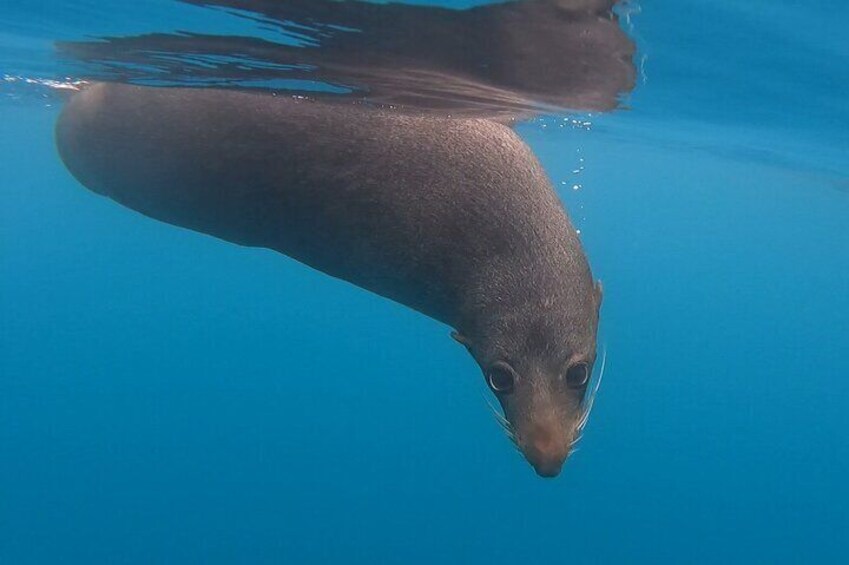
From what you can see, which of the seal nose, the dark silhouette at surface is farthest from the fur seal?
the dark silhouette at surface

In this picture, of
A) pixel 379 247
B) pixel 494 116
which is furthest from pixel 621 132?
pixel 379 247

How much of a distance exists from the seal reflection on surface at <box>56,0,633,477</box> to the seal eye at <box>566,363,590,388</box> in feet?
0.04

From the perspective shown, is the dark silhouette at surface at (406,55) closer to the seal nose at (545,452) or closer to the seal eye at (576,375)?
the seal eye at (576,375)

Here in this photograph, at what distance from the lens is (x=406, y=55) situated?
7.47 meters

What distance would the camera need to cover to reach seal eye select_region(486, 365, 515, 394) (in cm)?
444

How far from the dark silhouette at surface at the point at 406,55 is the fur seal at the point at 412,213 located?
0.68 m

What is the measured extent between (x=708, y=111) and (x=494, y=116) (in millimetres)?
3929

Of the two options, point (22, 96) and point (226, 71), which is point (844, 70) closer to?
point (226, 71)

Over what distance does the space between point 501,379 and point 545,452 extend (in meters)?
0.50

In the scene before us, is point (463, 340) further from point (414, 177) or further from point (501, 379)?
point (414, 177)

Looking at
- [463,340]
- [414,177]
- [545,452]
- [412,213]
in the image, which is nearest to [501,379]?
[463,340]

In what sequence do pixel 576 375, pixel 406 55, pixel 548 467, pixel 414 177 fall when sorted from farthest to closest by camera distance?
pixel 406 55, pixel 414 177, pixel 576 375, pixel 548 467

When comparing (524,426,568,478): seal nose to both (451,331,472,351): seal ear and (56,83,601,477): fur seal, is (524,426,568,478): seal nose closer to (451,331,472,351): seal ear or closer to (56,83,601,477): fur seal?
(56,83,601,477): fur seal

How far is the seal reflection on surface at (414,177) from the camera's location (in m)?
4.57
